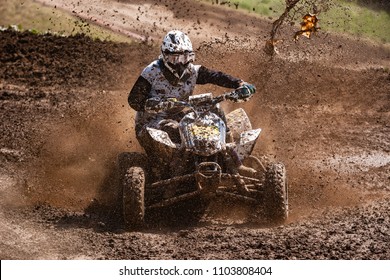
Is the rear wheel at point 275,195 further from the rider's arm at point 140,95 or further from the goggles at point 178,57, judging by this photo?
the rider's arm at point 140,95

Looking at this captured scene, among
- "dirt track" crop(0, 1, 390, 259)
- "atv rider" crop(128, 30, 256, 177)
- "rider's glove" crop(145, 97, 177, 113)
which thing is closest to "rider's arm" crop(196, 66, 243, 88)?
"atv rider" crop(128, 30, 256, 177)

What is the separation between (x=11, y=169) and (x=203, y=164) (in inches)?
163

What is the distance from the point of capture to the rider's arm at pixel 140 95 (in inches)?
472

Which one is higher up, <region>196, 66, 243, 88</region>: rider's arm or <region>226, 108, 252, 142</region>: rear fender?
<region>196, 66, 243, 88</region>: rider's arm

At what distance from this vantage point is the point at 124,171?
1158cm

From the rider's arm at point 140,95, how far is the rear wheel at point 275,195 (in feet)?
7.06

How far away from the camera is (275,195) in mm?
10711

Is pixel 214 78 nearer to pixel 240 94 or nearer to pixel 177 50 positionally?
pixel 240 94

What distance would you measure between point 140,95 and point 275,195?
252 centimetres

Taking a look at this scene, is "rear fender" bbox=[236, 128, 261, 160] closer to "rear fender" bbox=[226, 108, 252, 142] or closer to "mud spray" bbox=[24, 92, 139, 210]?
"rear fender" bbox=[226, 108, 252, 142]

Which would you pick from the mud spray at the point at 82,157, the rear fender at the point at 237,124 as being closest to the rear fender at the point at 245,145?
the rear fender at the point at 237,124

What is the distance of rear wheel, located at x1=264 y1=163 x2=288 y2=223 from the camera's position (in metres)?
10.7

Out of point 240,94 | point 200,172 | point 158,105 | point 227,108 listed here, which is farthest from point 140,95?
point 227,108
